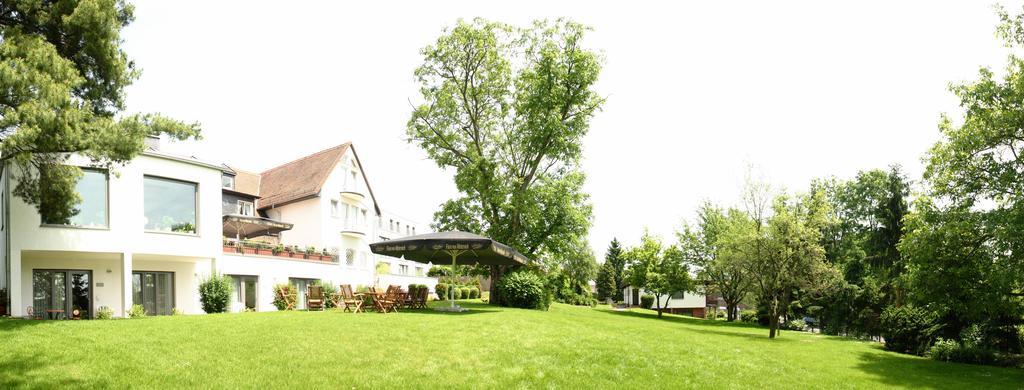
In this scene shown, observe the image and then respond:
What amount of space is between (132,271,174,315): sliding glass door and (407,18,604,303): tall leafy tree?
1313 cm

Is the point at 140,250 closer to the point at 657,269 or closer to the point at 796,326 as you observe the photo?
the point at 657,269

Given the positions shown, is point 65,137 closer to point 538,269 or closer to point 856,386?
point 856,386

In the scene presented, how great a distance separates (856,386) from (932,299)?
26.0 ft

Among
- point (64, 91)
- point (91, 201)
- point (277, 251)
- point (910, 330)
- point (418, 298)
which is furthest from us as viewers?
point (277, 251)

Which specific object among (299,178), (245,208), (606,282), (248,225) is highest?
(299,178)

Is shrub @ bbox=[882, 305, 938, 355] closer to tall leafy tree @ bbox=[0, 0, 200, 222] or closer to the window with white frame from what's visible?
tall leafy tree @ bbox=[0, 0, 200, 222]

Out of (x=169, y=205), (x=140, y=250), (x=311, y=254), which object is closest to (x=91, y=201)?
(x=140, y=250)

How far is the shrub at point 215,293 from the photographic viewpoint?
2417 cm

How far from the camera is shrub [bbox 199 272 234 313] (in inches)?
952

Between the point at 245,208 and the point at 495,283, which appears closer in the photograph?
the point at 495,283

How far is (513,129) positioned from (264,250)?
45.6 ft

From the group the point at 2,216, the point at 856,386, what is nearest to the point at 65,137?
the point at 2,216

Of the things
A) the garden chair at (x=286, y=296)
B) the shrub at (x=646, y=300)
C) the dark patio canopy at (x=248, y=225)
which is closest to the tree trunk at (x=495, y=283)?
the garden chair at (x=286, y=296)

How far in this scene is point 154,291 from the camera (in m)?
25.9
